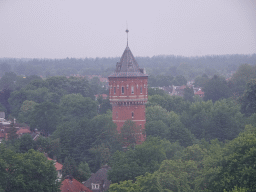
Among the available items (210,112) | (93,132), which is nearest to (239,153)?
(93,132)

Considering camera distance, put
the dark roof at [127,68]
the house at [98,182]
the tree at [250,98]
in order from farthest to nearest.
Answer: the tree at [250,98]
the dark roof at [127,68]
the house at [98,182]

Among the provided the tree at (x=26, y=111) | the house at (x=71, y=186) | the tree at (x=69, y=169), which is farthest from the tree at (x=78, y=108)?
the house at (x=71, y=186)

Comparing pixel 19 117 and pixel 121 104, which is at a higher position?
pixel 121 104

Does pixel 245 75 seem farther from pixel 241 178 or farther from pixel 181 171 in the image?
pixel 241 178

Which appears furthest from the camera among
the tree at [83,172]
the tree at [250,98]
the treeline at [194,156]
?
the tree at [250,98]

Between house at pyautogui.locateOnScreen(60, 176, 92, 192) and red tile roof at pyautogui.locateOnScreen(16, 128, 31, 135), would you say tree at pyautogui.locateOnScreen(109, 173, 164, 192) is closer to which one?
house at pyautogui.locateOnScreen(60, 176, 92, 192)

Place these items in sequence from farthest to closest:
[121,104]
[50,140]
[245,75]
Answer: [245,75]
[50,140]
[121,104]

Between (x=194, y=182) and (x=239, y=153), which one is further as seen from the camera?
(x=194, y=182)

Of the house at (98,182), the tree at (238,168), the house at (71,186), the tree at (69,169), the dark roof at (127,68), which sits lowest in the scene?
the house at (98,182)

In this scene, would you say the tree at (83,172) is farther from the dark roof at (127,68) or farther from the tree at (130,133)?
the dark roof at (127,68)
